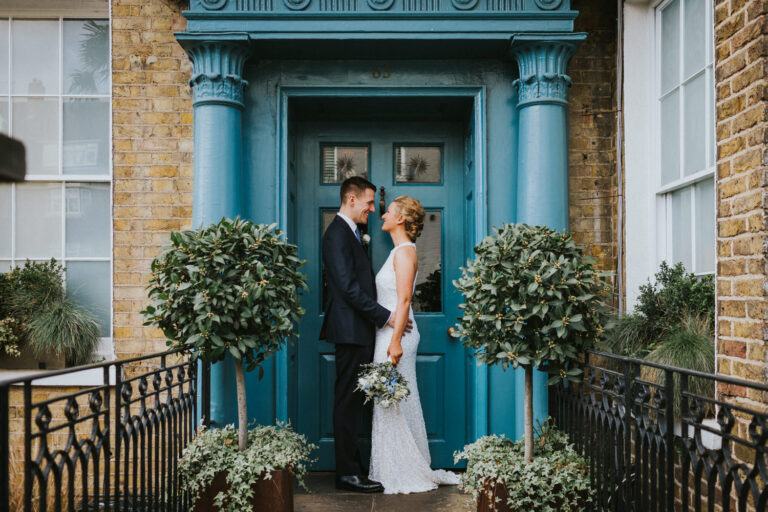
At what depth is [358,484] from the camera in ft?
14.5

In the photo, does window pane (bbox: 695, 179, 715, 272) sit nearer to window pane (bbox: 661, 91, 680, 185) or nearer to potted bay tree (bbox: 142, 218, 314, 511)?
window pane (bbox: 661, 91, 680, 185)

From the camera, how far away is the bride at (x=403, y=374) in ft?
14.6

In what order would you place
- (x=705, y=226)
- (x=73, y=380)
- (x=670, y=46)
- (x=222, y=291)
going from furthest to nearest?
(x=73, y=380)
(x=670, y=46)
(x=705, y=226)
(x=222, y=291)

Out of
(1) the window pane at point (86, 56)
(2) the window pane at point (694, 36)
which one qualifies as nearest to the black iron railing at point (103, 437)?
(1) the window pane at point (86, 56)

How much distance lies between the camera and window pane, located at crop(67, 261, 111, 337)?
491 cm

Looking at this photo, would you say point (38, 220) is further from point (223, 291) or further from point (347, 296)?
point (347, 296)

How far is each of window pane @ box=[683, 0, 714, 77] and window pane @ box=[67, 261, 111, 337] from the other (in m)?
4.31

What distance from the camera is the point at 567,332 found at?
351 cm

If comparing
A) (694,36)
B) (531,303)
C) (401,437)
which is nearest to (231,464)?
(401,437)

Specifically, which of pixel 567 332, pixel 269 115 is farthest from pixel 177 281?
pixel 567 332

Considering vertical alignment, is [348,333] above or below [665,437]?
above

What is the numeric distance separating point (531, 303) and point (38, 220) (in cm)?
374

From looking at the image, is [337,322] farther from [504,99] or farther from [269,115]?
[504,99]

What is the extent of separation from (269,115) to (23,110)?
76.9 inches
